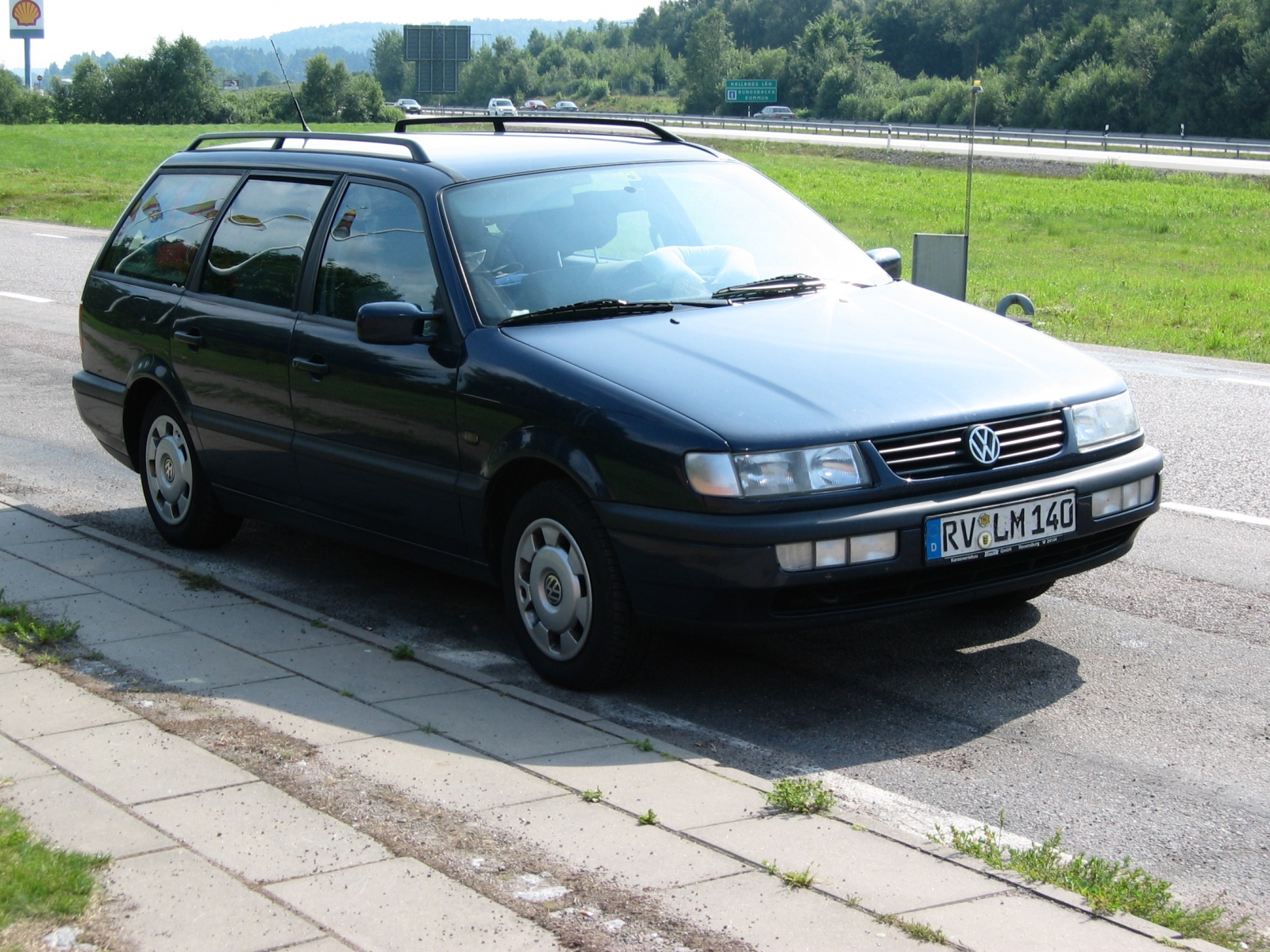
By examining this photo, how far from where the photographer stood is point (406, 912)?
3252 millimetres

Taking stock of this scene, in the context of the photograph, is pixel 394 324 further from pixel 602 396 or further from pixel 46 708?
pixel 46 708

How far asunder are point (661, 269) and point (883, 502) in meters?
1.52

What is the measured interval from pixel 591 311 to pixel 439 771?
1.86 m

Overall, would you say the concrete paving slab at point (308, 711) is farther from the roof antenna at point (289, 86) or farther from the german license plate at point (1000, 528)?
the roof antenna at point (289, 86)

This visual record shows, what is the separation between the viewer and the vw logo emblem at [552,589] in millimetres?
5030

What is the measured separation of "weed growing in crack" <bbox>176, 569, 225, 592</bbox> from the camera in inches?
252

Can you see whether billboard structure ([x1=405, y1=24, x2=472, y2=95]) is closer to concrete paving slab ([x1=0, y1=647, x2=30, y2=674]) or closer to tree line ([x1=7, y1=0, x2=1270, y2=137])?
tree line ([x1=7, y1=0, x2=1270, y2=137])

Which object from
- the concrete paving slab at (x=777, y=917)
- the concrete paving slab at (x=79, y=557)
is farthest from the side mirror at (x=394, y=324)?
the concrete paving slab at (x=777, y=917)

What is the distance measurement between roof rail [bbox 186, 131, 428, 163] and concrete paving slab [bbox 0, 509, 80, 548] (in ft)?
6.36

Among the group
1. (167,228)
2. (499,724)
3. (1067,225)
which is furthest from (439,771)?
(1067,225)

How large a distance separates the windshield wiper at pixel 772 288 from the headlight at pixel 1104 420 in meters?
→ 1.18

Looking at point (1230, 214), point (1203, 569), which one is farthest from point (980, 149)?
point (1203, 569)

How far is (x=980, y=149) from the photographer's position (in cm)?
5747

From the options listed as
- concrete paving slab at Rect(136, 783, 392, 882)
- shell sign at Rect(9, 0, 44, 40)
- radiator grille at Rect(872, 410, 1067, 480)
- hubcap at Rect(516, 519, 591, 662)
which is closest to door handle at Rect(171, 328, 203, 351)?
hubcap at Rect(516, 519, 591, 662)
